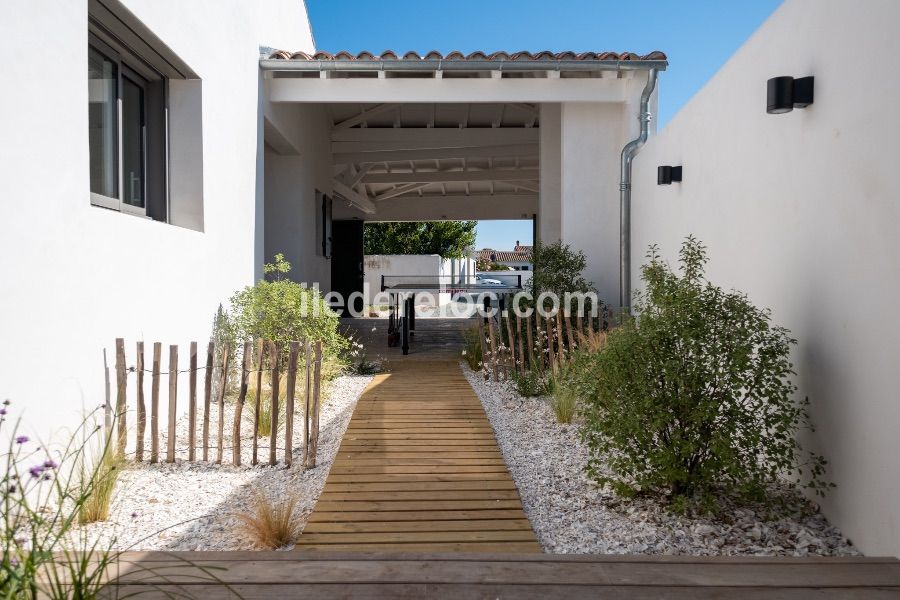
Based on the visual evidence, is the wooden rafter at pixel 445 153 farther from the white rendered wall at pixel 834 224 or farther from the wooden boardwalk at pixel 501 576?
the wooden boardwalk at pixel 501 576

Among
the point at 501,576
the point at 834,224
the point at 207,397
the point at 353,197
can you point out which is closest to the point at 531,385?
the point at 207,397

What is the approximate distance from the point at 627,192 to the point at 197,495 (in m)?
5.69

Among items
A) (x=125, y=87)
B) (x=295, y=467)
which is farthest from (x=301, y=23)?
(x=295, y=467)

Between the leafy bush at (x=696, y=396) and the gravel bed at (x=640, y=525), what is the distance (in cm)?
13

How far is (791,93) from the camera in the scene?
11.2 ft

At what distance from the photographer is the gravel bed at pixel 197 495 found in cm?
328

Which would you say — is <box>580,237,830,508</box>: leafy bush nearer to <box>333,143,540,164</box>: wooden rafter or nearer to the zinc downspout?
the zinc downspout

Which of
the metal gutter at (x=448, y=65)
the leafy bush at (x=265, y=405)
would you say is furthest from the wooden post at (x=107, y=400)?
the metal gutter at (x=448, y=65)

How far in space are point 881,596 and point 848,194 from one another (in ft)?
5.19

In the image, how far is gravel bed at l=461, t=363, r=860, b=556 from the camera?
3146 millimetres

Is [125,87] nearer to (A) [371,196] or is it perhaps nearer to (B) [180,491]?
(B) [180,491]

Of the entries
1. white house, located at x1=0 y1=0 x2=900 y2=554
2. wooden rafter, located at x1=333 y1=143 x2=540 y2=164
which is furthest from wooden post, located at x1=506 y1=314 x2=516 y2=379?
wooden rafter, located at x1=333 y1=143 x2=540 y2=164

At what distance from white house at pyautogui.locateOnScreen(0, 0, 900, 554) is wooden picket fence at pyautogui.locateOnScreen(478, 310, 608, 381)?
1096 mm

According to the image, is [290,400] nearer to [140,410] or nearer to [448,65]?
[140,410]
